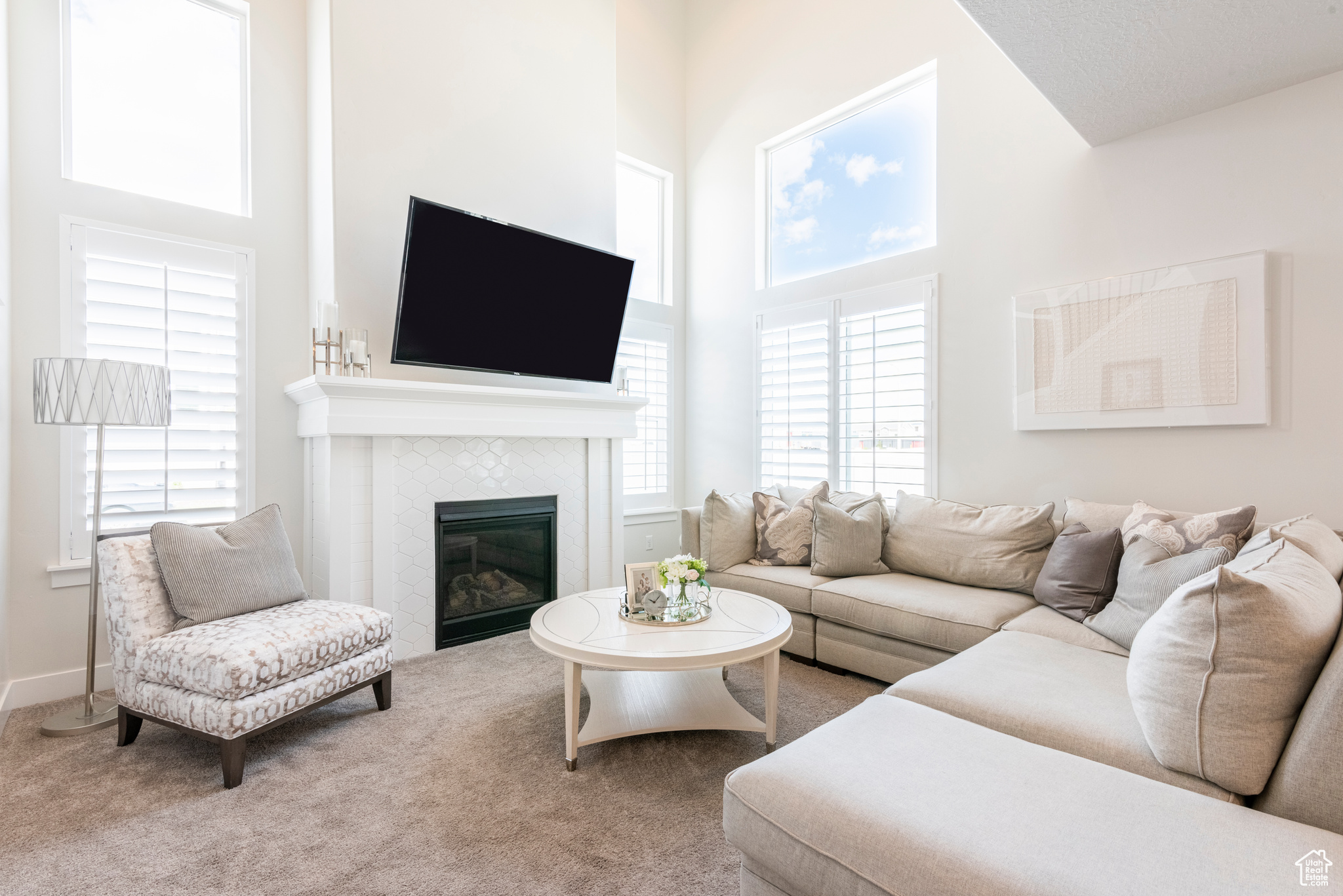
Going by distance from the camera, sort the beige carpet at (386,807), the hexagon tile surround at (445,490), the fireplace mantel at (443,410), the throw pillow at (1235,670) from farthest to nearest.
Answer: the hexagon tile surround at (445,490) → the fireplace mantel at (443,410) → the beige carpet at (386,807) → the throw pillow at (1235,670)

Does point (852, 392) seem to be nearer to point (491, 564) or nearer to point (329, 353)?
point (491, 564)

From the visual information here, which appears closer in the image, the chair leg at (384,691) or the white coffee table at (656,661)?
the white coffee table at (656,661)

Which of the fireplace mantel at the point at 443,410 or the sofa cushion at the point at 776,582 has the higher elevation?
the fireplace mantel at the point at 443,410

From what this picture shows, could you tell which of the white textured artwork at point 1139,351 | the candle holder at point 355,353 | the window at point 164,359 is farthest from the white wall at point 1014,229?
the window at point 164,359

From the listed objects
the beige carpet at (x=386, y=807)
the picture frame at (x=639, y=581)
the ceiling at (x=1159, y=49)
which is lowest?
the beige carpet at (x=386, y=807)

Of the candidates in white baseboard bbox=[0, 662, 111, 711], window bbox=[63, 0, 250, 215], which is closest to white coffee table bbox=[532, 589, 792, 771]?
white baseboard bbox=[0, 662, 111, 711]

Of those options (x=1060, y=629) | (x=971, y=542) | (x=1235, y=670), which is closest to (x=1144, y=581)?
(x=1060, y=629)

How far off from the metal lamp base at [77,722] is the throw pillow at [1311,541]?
13.2 feet

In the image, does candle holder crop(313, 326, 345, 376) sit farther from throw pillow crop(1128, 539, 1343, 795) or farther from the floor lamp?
throw pillow crop(1128, 539, 1343, 795)

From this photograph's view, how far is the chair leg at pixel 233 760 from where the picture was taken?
1.99 metres

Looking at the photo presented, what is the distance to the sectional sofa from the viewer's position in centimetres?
100

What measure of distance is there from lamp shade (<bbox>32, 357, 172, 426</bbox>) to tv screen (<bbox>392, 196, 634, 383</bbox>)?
104cm

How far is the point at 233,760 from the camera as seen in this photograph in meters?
1.99

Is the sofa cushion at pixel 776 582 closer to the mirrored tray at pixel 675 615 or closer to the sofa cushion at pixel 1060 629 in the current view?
the mirrored tray at pixel 675 615
